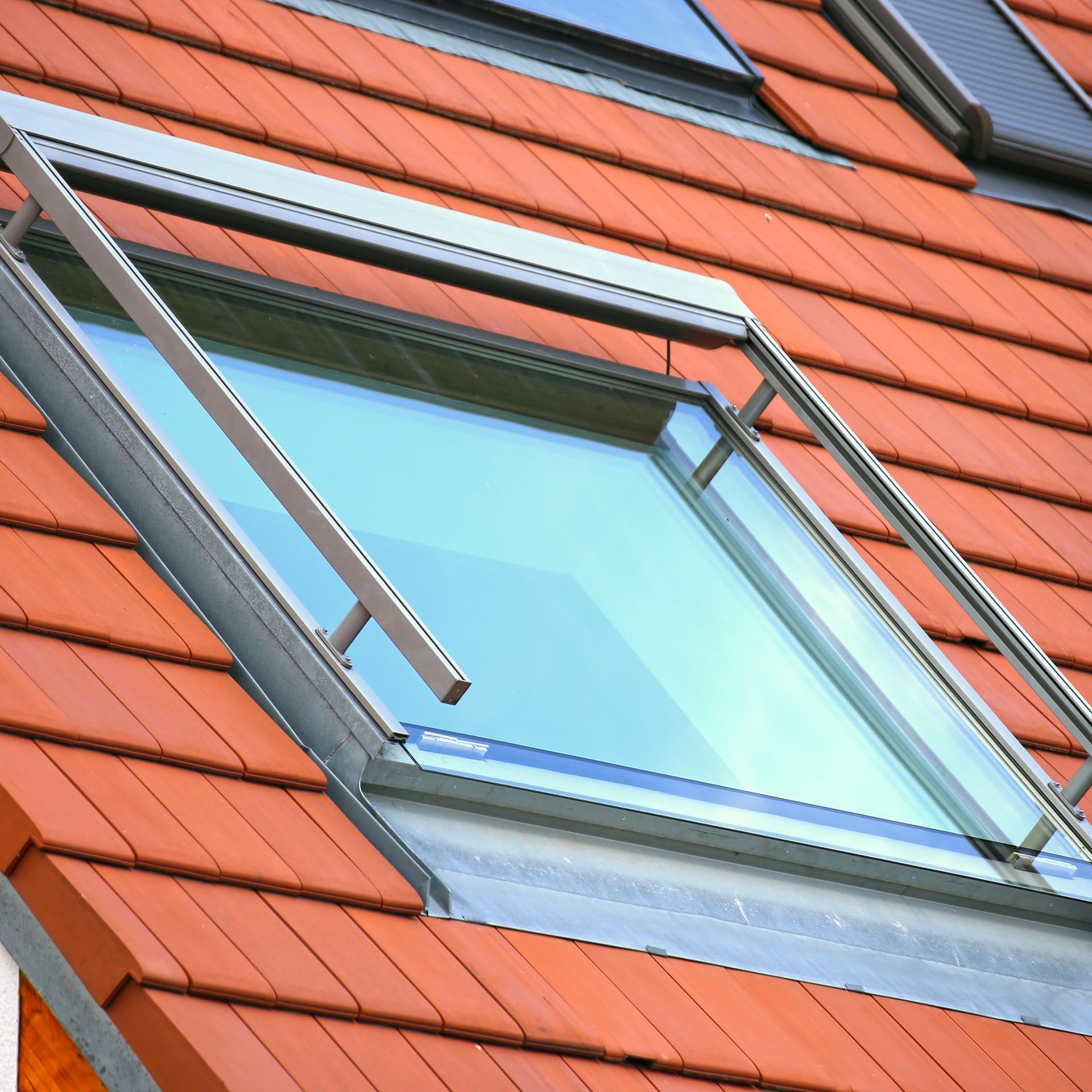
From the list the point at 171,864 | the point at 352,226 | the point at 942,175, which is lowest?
the point at 171,864

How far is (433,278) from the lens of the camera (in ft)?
9.37

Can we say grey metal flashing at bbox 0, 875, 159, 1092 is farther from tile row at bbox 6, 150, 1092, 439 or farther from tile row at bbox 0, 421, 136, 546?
tile row at bbox 6, 150, 1092, 439

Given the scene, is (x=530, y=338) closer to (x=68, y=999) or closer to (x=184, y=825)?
(x=184, y=825)

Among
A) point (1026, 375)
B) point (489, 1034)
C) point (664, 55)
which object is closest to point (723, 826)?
point (489, 1034)

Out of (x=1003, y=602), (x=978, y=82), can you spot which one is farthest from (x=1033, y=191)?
(x=1003, y=602)

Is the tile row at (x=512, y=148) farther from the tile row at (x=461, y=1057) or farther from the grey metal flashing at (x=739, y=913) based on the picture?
the tile row at (x=461, y=1057)

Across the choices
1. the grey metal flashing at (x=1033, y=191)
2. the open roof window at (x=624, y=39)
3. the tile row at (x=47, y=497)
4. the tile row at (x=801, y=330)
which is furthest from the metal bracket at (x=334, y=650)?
the grey metal flashing at (x=1033, y=191)

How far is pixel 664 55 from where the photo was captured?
432cm

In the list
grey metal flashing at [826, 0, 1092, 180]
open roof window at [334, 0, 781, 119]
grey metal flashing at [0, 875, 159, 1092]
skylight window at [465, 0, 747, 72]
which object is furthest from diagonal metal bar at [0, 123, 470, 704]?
grey metal flashing at [826, 0, 1092, 180]

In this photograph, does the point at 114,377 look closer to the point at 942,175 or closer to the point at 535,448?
the point at 535,448

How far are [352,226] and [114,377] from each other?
0.55 m

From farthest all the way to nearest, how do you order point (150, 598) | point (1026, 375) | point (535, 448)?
point (1026, 375) → point (535, 448) → point (150, 598)

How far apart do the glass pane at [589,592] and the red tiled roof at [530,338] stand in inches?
8.7

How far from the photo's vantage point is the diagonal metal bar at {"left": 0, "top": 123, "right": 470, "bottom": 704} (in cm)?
210
